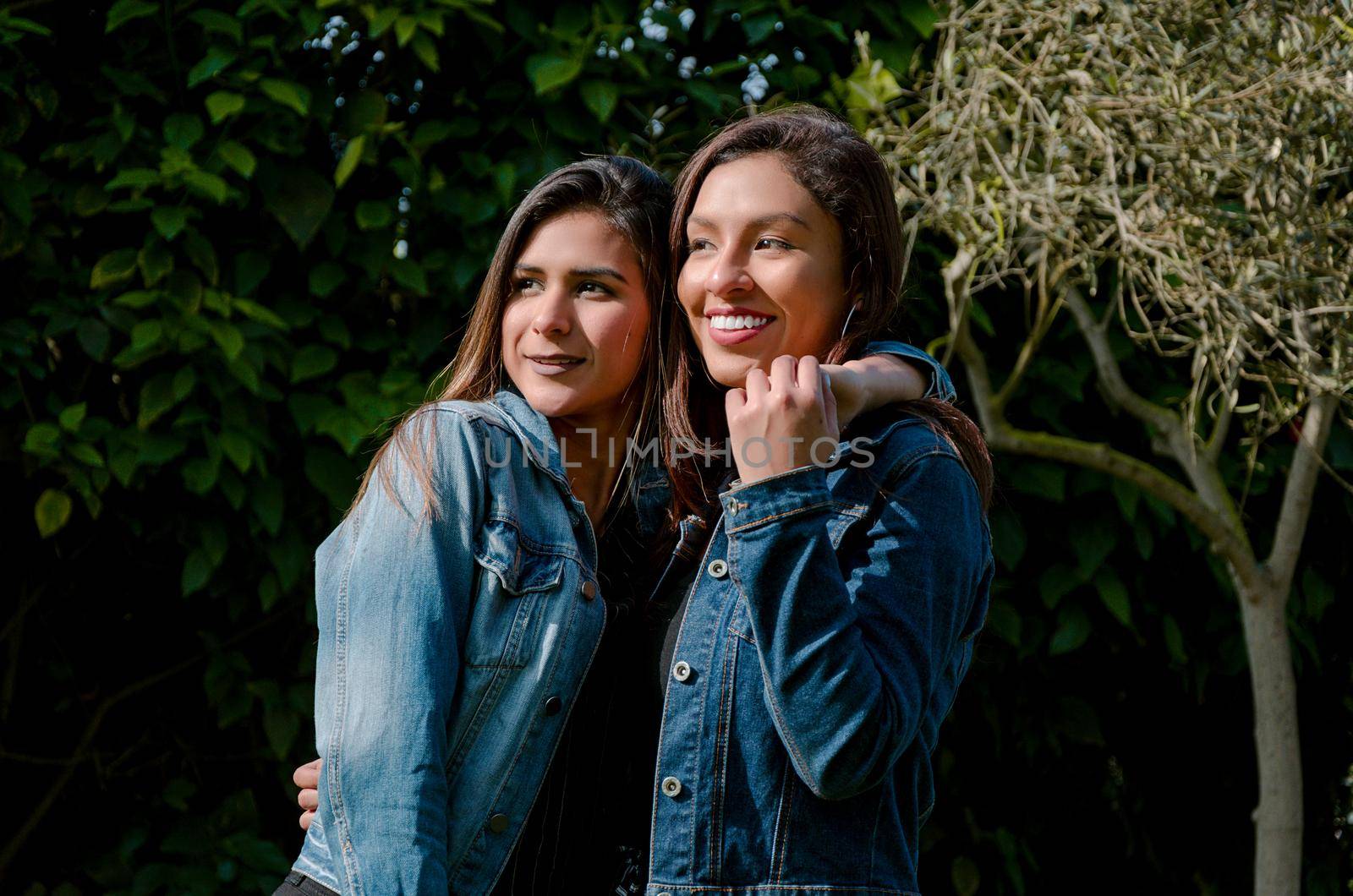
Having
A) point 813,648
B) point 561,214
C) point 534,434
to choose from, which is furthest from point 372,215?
point 813,648

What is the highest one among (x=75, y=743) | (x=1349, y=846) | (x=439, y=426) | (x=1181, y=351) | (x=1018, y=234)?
(x=1018, y=234)

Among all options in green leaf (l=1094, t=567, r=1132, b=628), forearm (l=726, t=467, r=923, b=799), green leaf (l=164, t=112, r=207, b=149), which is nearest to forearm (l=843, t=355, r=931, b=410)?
forearm (l=726, t=467, r=923, b=799)

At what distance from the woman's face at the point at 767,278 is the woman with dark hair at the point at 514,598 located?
128 mm

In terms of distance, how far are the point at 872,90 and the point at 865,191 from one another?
132 centimetres

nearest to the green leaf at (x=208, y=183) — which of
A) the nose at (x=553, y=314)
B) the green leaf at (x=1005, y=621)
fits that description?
the nose at (x=553, y=314)

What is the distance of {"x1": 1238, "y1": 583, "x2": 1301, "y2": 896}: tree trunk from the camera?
9.83ft

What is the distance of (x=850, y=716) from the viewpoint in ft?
4.83

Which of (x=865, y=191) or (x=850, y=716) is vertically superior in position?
(x=865, y=191)

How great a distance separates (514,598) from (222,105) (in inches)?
60.2

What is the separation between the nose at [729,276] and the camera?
1.79 meters

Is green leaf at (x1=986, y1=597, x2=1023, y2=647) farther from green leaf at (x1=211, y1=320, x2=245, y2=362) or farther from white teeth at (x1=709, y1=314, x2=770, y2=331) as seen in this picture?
green leaf at (x1=211, y1=320, x2=245, y2=362)

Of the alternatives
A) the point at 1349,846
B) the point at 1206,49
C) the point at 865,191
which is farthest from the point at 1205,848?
the point at 865,191

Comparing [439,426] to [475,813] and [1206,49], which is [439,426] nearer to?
[475,813]

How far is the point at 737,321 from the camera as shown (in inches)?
71.4
